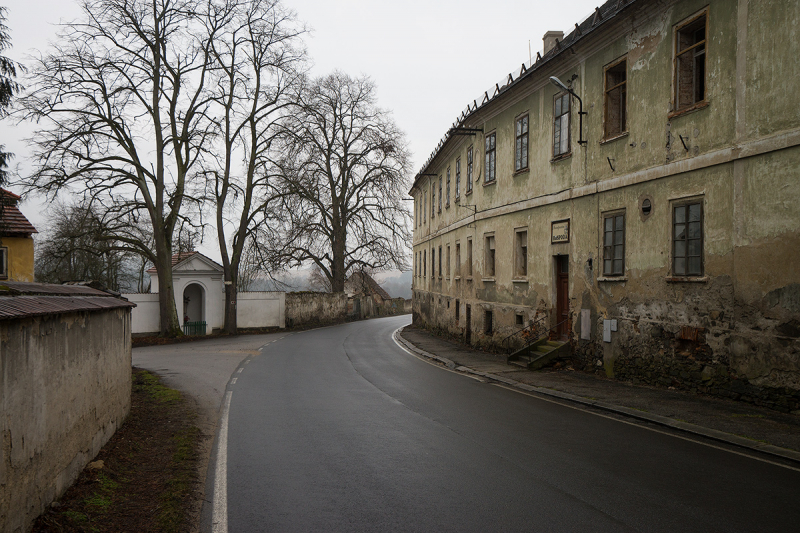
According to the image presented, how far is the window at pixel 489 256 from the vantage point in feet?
78.0

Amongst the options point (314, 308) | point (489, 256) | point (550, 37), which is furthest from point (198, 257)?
point (550, 37)

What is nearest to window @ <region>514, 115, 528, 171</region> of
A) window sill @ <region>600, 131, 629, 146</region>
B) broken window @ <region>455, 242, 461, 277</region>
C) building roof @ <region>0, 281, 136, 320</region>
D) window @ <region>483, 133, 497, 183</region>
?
window @ <region>483, 133, 497, 183</region>

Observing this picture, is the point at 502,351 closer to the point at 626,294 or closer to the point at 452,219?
the point at 626,294

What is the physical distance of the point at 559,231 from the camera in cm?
1822

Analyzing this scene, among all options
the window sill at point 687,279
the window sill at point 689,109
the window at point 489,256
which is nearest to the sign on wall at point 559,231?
the window sill at point 687,279

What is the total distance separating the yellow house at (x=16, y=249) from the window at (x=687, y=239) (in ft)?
82.3

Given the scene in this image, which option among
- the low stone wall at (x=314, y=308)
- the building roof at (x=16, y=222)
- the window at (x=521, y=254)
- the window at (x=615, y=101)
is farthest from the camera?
the low stone wall at (x=314, y=308)

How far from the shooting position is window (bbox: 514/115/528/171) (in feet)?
67.6

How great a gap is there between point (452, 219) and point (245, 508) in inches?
981

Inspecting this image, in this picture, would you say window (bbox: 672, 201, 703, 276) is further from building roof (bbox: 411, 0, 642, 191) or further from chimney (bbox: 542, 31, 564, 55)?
chimney (bbox: 542, 31, 564, 55)

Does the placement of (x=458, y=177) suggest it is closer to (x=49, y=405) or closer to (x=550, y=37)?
(x=550, y=37)

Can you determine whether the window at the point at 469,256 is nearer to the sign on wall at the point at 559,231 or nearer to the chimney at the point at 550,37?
the sign on wall at the point at 559,231

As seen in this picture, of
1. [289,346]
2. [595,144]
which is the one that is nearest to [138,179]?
[289,346]

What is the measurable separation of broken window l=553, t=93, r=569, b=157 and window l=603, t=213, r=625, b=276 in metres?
3.02
